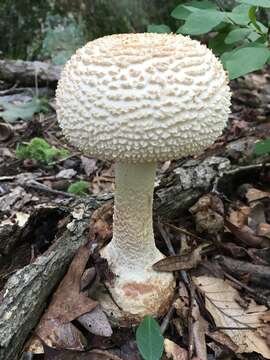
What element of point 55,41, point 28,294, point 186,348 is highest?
point 55,41

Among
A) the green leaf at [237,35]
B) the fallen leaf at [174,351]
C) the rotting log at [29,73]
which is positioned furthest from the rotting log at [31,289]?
the rotting log at [29,73]

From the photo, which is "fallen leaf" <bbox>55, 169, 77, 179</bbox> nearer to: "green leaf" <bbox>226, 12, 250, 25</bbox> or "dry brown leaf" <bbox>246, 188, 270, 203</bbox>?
"dry brown leaf" <bbox>246, 188, 270, 203</bbox>

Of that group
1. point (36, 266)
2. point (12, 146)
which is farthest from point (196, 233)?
point (12, 146)

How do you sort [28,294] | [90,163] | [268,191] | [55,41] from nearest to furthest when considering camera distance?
[28,294] → [268,191] → [90,163] → [55,41]

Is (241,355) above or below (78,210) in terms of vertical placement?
below

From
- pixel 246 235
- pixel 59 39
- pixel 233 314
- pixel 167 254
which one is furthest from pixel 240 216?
pixel 59 39

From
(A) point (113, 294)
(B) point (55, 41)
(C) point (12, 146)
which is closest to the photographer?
(A) point (113, 294)

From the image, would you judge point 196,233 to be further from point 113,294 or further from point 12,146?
point 12,146

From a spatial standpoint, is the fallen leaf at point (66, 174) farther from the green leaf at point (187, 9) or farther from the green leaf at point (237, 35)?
the green leaf at point (237, 35)
